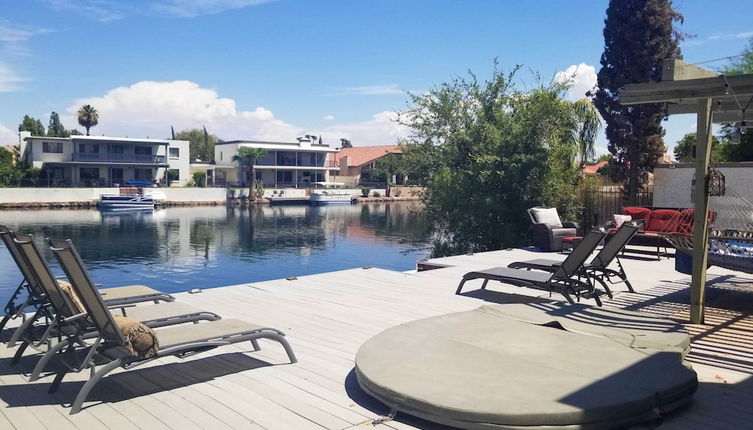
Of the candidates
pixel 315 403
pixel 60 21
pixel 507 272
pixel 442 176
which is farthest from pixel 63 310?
pixel 60 21

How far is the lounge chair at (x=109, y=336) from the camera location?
373 cm

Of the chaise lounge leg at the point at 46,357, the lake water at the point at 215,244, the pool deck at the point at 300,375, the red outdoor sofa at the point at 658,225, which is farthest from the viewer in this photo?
the lake water at the point at 215,244

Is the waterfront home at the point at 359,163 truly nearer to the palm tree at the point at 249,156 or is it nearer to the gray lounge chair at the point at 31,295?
the palm tree at the point at 249,156

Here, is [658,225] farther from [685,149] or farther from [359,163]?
[359,163]

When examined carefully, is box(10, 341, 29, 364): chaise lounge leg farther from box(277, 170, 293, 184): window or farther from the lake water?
box(277, 170, 293, 184): window

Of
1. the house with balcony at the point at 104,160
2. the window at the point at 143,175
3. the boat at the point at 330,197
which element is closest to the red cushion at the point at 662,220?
the boat at the point at 330,197

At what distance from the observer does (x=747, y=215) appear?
42.2ft

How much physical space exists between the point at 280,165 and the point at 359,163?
451 inches

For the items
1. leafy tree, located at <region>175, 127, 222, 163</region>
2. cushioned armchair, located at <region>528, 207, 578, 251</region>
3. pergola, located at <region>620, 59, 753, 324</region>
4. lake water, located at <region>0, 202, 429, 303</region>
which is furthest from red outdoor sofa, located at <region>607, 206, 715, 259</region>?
leafy tree, located at <region>175, 127, 222, 163</region>

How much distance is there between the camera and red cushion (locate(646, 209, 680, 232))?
13.0m

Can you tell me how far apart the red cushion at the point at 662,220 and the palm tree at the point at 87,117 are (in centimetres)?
7211

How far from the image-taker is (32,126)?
237 feet

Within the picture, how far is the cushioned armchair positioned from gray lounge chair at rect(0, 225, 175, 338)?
9372 mm

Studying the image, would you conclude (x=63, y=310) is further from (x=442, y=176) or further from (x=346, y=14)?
(x=346, y=14)
